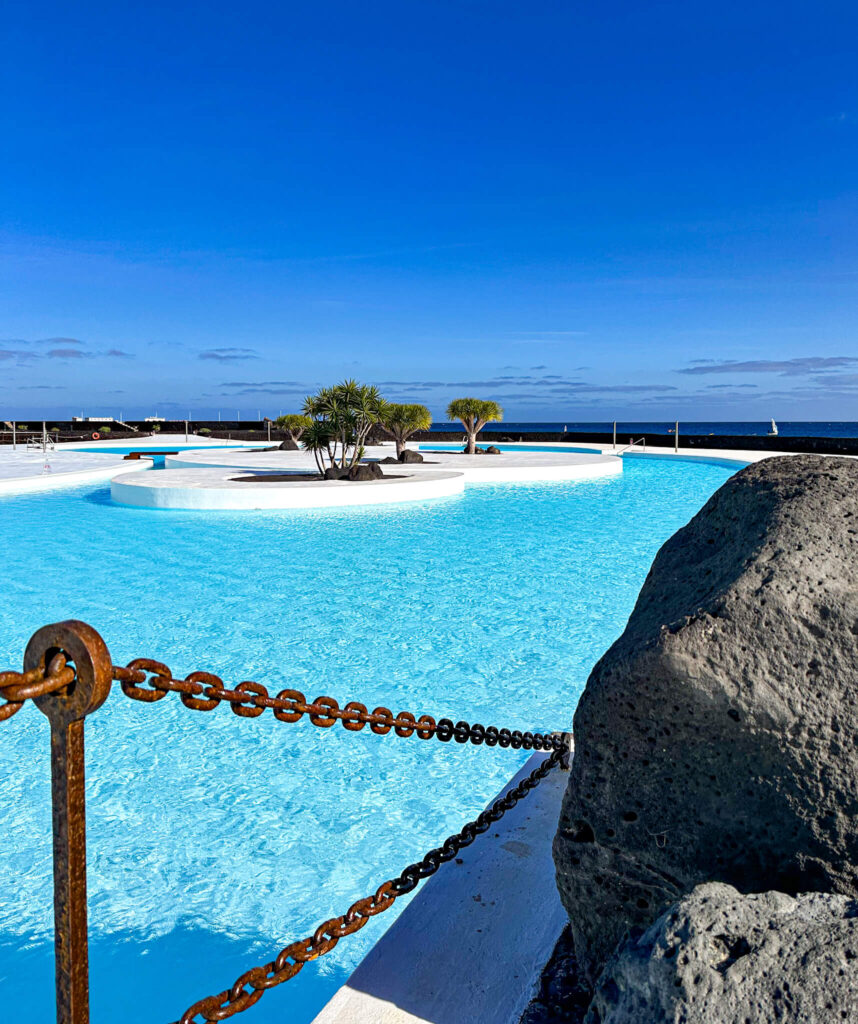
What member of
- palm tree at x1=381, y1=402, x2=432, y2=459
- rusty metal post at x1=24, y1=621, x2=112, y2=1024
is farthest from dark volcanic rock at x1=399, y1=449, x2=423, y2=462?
rusty metal post at x1=24, y1=621, x2=112, y2=1024

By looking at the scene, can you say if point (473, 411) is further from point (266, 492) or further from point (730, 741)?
point (730, 741)

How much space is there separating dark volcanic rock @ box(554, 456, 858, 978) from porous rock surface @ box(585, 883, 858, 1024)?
266 mm

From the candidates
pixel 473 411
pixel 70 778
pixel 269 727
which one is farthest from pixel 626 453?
pixel 70 778

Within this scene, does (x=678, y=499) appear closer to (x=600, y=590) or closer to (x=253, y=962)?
(x=600, y=590)

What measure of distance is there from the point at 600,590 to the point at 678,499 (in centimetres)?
1071

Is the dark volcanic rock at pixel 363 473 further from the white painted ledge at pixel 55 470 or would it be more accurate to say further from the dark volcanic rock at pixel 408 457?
the white painted ledge at pixel 55 470

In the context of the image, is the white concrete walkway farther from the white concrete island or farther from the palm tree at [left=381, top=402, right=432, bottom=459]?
the palm tree at [left=381, top=402, right=432, bottom=459]

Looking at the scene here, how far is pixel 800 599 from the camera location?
1.90 m

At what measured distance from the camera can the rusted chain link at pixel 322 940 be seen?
5.76 feet

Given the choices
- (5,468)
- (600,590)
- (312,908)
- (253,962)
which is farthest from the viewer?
(5,468)

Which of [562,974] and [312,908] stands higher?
[562,974]

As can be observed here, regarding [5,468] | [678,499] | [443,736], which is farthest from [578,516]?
[5,468]

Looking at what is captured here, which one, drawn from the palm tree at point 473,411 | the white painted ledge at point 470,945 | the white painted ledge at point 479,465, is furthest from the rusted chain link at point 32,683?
the palm tree at point 473,411

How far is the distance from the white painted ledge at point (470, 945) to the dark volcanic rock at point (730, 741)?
1.12 ft
